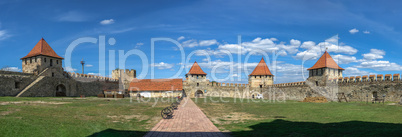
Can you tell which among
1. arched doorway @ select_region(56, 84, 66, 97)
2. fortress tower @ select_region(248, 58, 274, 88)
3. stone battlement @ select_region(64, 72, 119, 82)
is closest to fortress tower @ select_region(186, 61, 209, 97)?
fortress tower @ select_region(248, 58, 274, 88)

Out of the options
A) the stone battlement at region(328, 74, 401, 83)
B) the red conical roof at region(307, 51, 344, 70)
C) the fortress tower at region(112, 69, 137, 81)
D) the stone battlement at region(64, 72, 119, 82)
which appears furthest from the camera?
the fortress tower at region(112, 69, 137, 81)

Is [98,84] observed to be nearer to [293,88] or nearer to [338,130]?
[293,88]

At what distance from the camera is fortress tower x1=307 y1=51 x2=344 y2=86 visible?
34938mm

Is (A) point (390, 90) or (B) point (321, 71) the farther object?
(B) point (321, 71)

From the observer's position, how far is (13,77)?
27.2m

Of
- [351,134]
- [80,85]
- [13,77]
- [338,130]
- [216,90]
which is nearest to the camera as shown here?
[351,134]

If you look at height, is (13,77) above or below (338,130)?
above

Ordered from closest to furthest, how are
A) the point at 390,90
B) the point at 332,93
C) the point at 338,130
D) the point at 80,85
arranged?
the point at 338,130
the point at 390,90
the point at 332,93
the point at 80,85

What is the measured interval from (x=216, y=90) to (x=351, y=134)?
136ft

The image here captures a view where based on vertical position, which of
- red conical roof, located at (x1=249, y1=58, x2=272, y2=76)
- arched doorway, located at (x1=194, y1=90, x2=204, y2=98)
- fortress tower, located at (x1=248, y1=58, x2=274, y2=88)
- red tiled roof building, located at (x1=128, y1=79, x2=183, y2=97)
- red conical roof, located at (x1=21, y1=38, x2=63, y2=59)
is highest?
red conical roof, located at (x1=21, y1=38, x2=63, y2=59)

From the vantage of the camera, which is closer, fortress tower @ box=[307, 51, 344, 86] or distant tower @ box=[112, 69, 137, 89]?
fortress tower @ box=[307, 51, 344, 86]

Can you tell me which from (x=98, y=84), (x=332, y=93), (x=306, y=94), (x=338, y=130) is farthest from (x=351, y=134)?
(x=98, y=84)

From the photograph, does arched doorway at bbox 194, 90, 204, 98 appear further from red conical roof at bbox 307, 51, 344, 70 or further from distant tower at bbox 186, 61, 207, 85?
red conical roof at bbox 307, 51, 344, 70

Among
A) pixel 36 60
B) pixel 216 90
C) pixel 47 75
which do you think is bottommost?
pixel 216 90
